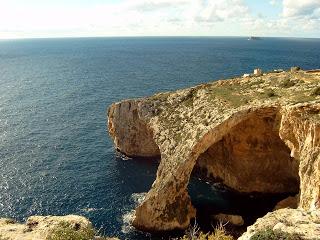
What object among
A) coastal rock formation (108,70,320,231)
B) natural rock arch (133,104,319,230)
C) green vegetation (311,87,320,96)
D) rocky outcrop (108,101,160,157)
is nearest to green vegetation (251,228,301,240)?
coastal rock formation (108,70,320,231)

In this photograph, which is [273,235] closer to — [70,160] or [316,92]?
[316,92]

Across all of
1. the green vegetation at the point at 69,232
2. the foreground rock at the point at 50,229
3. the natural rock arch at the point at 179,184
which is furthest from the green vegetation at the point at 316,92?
the green vegetation at the point at 69,232

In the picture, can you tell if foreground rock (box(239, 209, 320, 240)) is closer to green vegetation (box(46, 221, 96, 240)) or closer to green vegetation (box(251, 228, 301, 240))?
green vegetation (box(251, 228, 301, 240))

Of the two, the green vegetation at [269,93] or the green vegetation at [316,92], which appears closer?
the green vegetation at [316,92]

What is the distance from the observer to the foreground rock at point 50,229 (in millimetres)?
33219

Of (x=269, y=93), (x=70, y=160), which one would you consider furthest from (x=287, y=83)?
(x=70, y=160)

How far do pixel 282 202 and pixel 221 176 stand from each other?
12601 millimetres

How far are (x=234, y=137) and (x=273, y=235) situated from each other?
37.9 m

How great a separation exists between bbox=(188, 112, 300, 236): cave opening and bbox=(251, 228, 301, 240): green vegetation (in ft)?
105

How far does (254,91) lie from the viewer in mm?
Result: 61875

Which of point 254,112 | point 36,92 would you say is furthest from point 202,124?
point 36,92

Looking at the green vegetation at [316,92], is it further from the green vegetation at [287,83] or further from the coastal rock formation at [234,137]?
the green vegetation at [287,83]

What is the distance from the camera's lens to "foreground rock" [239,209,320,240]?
2561cm

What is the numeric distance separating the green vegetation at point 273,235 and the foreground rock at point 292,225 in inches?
4.8
